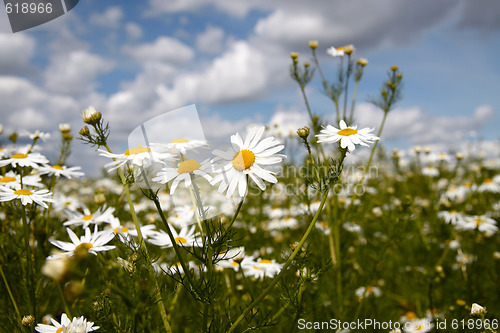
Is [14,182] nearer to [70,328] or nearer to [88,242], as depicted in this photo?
[88,242]

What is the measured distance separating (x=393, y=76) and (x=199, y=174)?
7.49 ft

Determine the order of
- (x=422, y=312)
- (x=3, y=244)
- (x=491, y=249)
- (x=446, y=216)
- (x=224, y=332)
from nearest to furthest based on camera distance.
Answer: (x=224, y=332)
(x=3, y=244)
(x=422, y=312)
(x=446, y=216)
(x=491, y=249)

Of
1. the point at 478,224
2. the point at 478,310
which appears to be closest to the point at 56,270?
the point at 478,310

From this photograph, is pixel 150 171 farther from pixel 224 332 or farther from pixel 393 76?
pixel 393 76

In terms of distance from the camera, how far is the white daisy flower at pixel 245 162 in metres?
1.12

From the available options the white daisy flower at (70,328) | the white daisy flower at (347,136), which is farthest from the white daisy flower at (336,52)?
the white daisy flower at (70,328)

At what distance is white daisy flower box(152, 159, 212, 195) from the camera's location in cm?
117

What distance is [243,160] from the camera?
116 centimetres

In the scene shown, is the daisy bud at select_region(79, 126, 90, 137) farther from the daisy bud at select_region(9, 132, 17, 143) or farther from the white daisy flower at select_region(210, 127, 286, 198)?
the daisy bud at select_region(9, 132, 17, 143)

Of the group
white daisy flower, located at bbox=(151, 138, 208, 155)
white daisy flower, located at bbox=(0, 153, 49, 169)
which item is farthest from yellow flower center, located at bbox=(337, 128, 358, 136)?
white daisy flower, located at bbox=(0, 153, 49, 169)

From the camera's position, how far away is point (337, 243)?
253cm

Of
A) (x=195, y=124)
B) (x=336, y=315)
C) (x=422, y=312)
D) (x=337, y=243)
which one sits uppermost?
(x=195, y=124)

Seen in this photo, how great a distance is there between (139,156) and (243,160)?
14.3 inches

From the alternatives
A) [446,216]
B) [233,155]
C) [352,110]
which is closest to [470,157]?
[446,216]
